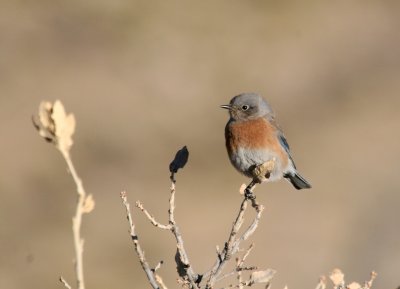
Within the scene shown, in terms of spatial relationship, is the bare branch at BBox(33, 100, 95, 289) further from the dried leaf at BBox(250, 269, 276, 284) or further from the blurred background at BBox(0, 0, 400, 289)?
the blurred background at BBox(0, 0, 400, 289)

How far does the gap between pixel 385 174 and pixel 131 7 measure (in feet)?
22.3

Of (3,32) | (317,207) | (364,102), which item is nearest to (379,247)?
(317,207)

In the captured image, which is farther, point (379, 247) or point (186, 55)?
point (186, 55)

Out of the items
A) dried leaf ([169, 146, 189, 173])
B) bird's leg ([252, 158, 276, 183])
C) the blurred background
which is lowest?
bird's leg ([252, 158, 276, 183])

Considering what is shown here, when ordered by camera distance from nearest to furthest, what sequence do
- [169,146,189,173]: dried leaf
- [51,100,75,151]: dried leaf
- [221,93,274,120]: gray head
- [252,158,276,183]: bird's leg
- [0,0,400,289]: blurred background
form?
[51,100,75,151]: dried leaf → [252,158,276,183]: bird's leg → [169,146,189,173]: dried leaf → [221,93,274,120]: gray head → [0,0,400,289]: blurred background

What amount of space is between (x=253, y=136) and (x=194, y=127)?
11891 millimetres

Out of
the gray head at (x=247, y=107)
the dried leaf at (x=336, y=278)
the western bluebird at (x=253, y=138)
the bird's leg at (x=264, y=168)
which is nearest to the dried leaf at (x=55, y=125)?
the dried leaf at (x=336, y=278)

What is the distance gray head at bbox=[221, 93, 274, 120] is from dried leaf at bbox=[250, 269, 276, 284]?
4180 millimetres

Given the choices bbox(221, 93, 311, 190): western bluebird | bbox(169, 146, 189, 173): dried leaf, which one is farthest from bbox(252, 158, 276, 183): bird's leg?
bbox(221, 93, 311, 190): western bluebird

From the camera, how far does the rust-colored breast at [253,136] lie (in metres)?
7.62

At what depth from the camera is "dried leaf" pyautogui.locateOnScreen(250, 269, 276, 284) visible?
149 inches

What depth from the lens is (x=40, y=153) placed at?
17.9 meters

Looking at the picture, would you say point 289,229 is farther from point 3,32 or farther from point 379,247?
point 3,32

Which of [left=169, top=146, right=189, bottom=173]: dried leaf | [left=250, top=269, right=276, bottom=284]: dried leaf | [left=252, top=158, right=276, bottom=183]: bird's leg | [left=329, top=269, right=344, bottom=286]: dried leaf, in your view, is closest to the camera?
[left=250, top=269, right=276, bottom=284]: dried leaf
